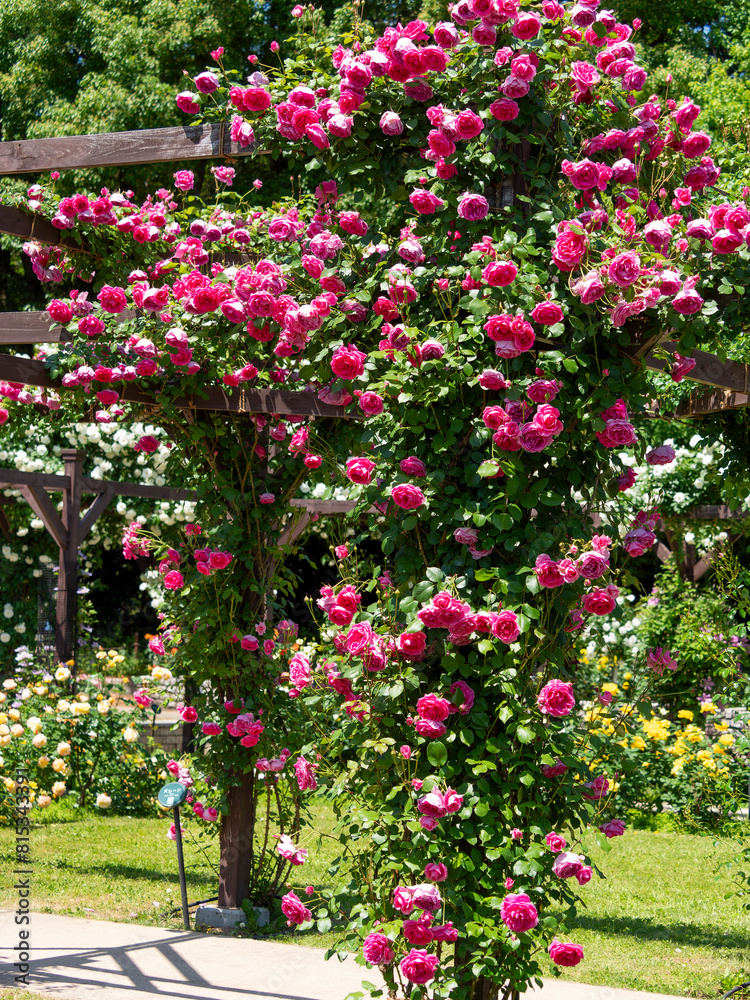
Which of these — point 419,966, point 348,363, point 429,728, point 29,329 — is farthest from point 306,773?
point 29,329

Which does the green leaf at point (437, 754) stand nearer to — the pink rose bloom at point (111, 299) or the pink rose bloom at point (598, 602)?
the pink rose bloom at point (598, 602)

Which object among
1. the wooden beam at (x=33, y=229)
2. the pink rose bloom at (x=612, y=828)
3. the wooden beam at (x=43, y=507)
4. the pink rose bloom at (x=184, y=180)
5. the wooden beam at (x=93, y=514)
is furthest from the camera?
the wooden beam at (x=93, y=514)

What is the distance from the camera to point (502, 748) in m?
2.51

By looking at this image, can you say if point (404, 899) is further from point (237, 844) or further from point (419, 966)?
point (237, 844)

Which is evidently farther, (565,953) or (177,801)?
(177,801)

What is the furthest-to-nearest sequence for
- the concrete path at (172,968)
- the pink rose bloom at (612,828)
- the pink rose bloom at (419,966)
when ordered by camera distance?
the concrete path at (172,968), the pink rose bloom at (612,828), the pink rose bloom at (419,966)

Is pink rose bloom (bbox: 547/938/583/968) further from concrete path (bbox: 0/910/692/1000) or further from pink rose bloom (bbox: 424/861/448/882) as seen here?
concrete path (bbox: 0/910/692/1000)

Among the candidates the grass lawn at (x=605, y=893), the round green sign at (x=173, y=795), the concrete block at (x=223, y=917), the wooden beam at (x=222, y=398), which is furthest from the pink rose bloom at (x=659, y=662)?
the concrete block at (x=223, y=917)

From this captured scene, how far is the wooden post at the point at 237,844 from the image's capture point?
468 centimetres

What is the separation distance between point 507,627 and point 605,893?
3838 millimetres

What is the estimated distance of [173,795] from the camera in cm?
443

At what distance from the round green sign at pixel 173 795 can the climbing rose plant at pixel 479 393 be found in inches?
55.0

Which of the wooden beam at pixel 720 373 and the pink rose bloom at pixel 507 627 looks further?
the wooden beam at pixel 720 373

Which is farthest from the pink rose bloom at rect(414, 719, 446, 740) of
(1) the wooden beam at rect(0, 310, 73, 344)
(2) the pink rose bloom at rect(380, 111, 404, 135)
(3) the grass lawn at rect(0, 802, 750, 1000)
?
(1) the wooden beam at rect(0, 310, 73, 344)
